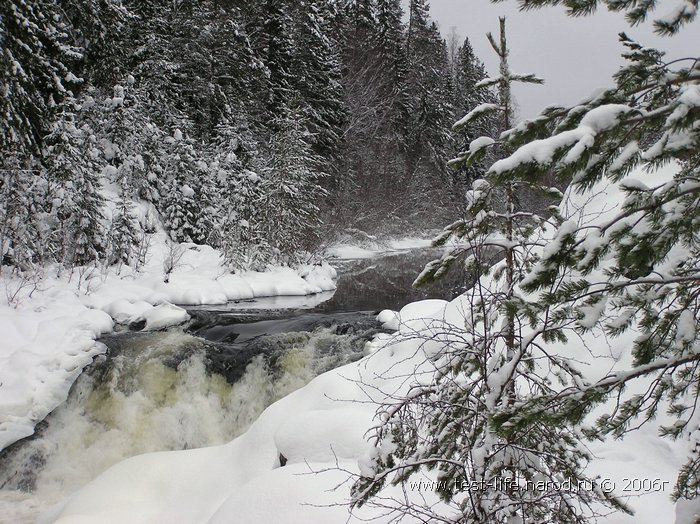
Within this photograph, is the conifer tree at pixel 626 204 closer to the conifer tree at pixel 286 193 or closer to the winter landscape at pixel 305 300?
the winter landscape at pixel 305 300

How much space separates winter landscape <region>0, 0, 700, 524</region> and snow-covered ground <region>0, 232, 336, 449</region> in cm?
6

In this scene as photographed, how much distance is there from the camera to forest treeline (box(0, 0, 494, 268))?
11.4 m

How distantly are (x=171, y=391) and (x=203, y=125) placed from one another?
58.4 feet

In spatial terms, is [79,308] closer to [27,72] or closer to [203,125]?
[27,72]

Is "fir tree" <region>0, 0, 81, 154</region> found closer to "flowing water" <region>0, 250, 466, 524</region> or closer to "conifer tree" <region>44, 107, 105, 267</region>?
"conifer tree" <region>44, 107, 105, 267</region>

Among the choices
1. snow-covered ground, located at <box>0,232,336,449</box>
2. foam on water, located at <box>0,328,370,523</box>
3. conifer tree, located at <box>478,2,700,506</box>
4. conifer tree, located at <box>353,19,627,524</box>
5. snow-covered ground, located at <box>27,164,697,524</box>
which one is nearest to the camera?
conifer tree, located at <box>478,2,700,506</box>

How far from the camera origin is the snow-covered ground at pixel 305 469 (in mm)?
3227

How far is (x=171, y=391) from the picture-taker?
6.87 m

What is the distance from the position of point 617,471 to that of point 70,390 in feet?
23.4

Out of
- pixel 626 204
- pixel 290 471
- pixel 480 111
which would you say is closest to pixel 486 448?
pixel 626 204

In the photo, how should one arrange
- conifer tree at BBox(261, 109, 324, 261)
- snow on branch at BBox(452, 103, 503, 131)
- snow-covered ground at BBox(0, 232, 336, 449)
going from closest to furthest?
snow on branch at BBox(452, 103, 503, 131), snow-covered ground at BBox(0, 232, 336, 449), conifer tree at BBox(261, 109, 324, 261)

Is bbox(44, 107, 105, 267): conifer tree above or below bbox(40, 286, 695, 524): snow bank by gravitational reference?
above

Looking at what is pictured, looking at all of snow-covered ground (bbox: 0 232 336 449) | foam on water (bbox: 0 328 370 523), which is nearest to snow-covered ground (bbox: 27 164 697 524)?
foam on water (bbox: 0 328 370 523)

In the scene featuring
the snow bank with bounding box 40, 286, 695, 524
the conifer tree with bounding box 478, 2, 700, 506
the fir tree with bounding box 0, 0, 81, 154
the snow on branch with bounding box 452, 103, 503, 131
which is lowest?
the snow bank with bounding box 40, 286, 695, 524
